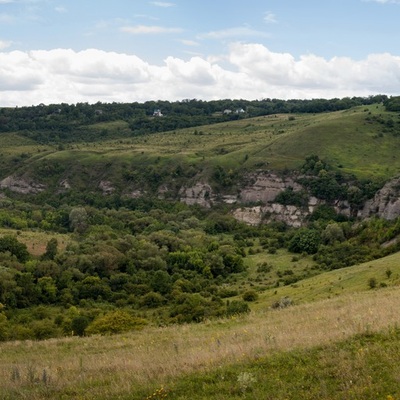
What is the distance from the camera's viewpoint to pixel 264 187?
114688mm

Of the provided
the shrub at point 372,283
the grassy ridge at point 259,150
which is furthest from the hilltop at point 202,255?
the grassy ridge at point 259,150

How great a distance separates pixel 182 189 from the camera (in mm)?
126250

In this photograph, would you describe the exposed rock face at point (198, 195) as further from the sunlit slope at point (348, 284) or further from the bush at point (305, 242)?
the sunlit slope at point (348, 284)

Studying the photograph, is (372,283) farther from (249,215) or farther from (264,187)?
(264,187)

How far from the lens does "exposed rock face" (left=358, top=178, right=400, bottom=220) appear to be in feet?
287

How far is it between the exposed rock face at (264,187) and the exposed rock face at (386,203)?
16.6 meters

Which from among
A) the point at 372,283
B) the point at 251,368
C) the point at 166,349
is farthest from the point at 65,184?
the point at 251,368

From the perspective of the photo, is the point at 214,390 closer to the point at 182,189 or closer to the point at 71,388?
the point at 71,388

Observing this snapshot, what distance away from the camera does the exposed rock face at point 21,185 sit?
139 metres

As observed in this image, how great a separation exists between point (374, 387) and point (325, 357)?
234cm

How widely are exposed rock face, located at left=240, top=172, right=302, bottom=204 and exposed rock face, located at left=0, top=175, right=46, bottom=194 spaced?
5703 cm

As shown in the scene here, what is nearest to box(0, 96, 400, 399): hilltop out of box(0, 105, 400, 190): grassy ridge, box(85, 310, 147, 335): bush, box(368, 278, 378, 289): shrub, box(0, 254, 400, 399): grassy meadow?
box(0, 254, 400, 399): grassy meadow

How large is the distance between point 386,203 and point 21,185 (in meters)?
94.6

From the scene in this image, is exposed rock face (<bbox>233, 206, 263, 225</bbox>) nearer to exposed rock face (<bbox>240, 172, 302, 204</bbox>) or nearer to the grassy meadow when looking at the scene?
exposed rock face (<bbox>240, 172, 302, 204</bbox>)
